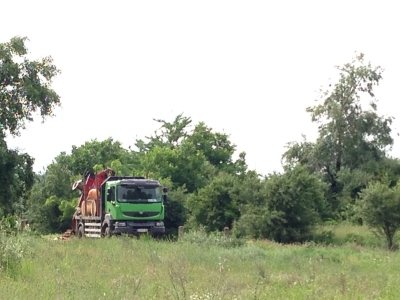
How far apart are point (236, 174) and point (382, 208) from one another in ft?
83.3

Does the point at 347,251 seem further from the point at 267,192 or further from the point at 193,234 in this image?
the point at 267,192

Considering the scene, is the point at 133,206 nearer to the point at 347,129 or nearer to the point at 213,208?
the point at 213,208

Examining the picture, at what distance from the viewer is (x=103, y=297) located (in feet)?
33.3

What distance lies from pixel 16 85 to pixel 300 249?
17.1 m

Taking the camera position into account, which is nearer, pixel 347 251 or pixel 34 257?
pixel 34 257

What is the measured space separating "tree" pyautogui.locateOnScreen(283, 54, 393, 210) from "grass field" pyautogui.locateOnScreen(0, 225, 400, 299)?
3517cm

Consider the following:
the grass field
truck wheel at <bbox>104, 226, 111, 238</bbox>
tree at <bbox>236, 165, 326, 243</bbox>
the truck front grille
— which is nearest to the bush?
the grass field

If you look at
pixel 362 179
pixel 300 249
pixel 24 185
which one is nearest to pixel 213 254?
pixel 300 249

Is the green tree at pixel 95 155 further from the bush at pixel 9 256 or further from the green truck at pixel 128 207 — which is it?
the bush at pixel 9 256

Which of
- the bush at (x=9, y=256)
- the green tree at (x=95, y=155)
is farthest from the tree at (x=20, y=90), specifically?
the green tree at (x=95, y=155)

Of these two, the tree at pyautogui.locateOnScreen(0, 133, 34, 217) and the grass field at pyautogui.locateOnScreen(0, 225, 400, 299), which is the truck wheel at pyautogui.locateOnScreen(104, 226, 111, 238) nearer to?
the tree at pyautogui.locateOnScreen(0, 133, 34, 217)

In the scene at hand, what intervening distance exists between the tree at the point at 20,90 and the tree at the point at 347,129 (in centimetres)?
3016

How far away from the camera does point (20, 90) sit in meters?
33.0

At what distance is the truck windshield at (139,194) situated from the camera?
31.3 metres
